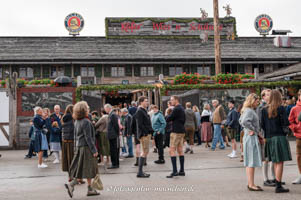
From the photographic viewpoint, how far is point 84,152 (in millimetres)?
7074

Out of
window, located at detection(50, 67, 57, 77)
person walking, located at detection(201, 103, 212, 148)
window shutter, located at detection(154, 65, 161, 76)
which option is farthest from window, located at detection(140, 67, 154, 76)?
person walking, located at detection(201, 103, 212, 148)

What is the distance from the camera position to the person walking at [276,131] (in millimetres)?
7059

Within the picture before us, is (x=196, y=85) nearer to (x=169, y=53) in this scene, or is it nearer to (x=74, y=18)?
(x=169, y=53)

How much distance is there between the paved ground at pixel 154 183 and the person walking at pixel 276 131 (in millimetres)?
610

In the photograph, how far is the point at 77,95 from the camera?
56.5ft

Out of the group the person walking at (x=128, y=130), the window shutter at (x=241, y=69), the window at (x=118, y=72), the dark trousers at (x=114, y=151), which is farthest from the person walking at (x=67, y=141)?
the window shutter at (x=241, y=69)

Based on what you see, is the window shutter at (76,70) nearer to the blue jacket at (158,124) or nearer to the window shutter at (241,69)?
the window shutter at (241,69)

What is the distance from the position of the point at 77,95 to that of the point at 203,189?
1089 centimetres

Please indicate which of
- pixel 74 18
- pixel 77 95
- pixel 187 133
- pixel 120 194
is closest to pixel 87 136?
pixel 120 194

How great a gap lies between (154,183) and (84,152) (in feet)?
6.24

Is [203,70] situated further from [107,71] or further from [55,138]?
[55,138]

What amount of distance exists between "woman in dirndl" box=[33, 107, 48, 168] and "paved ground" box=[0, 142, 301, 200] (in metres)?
0.50

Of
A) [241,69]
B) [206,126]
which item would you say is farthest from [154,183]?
[241,69]

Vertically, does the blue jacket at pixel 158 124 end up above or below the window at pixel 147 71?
below
